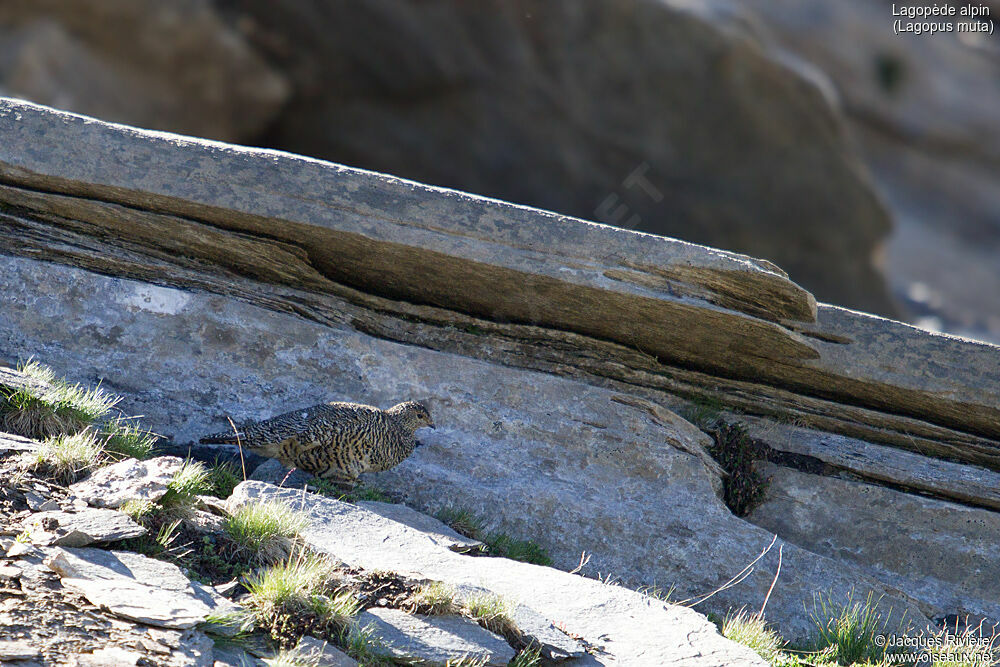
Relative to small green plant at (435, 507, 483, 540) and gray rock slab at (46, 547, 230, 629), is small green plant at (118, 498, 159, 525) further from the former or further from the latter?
small green plant at (435, 507, 483, 540)

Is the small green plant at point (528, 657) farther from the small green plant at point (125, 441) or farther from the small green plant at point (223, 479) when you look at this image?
the small green plant at point (125, 441)

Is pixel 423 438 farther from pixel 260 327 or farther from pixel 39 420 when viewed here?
pixel 39 420

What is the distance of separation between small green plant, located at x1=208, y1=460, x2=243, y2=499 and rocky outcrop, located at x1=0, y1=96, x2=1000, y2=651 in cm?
73

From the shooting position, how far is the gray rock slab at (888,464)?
762 centimetres

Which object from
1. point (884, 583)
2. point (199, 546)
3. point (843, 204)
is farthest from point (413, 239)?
point (843, 204)

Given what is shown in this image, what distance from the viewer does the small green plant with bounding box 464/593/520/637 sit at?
4.66 metres

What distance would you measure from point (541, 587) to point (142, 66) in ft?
67.6

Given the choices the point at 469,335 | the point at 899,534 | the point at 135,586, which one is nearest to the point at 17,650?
the point at 135,586

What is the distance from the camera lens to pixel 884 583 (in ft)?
23.3

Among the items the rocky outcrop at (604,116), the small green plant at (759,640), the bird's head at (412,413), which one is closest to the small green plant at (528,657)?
the small green plant at (759,640)

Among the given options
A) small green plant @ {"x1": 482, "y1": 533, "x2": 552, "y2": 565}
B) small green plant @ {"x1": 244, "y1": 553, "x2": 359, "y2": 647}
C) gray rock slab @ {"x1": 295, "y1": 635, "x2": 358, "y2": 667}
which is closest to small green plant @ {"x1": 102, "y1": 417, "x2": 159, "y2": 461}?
small green plant @ {"x1": 244, "y1": 553, "x2": 359, "y2": 647}

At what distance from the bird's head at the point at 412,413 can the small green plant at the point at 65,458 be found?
7.24 ft

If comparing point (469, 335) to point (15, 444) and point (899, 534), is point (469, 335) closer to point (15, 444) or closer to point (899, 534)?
point (15, 444)

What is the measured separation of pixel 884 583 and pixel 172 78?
20771mm
